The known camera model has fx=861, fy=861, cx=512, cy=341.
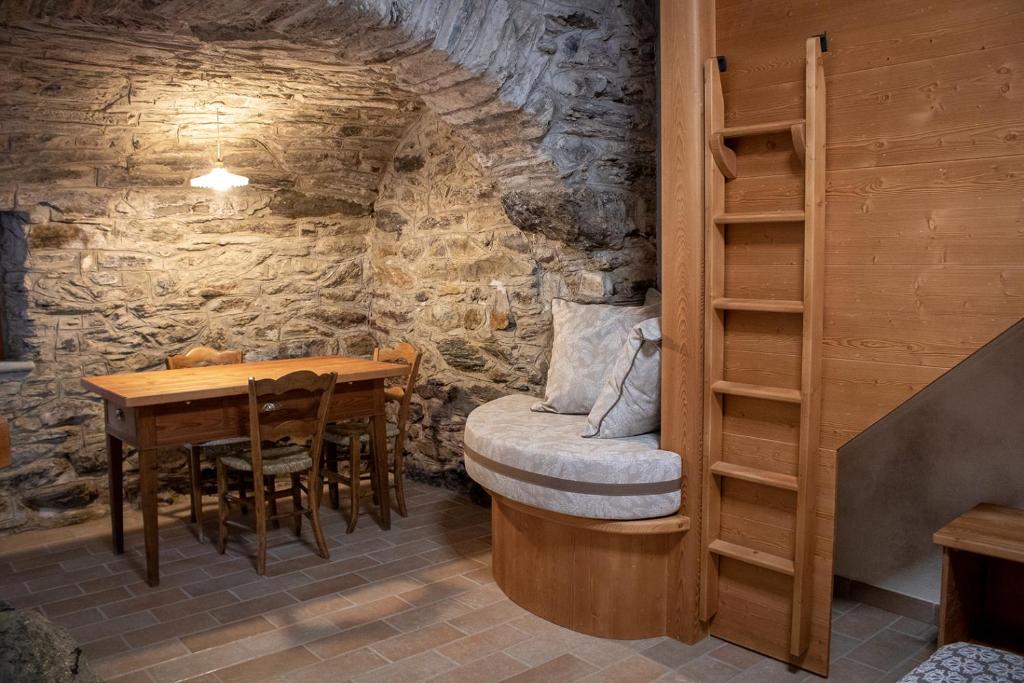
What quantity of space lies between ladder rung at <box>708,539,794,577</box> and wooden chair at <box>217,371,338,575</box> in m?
1.89

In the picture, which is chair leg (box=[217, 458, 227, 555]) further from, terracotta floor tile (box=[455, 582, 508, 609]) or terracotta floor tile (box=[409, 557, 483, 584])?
terracotta floor tile (box=[455, 582, 508, 609])

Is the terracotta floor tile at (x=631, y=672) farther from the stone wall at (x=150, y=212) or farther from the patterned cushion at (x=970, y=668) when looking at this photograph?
the stone wall at (x=150, y=212)

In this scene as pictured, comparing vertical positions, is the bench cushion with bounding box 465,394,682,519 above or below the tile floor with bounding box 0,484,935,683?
above

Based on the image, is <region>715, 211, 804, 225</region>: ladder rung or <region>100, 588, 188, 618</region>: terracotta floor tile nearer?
<region>715, 211, 804, 225</region>: ladder rung

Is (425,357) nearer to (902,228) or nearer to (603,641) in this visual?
(603,641)

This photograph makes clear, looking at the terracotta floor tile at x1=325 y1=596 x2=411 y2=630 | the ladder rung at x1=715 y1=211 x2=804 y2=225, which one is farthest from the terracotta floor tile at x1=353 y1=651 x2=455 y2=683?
the ladder rung at x1=715 y1=211 x2=804 y2=225

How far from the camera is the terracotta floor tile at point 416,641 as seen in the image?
3.20 metres

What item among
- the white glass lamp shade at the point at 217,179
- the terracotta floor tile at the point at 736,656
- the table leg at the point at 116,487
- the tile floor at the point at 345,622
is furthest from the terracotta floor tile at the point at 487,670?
the white glass lamp shade at the point at 217,179

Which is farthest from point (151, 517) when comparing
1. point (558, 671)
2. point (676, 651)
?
point (676, 651)

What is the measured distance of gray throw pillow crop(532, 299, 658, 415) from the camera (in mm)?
3809

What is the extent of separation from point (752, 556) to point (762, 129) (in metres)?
1.49

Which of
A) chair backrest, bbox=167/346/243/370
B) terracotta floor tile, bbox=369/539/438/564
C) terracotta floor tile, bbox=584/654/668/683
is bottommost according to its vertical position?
terracotta floor tile, bbox=584/654/668/683

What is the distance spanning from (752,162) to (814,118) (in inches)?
12.1

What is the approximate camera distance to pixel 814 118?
2.77 m
